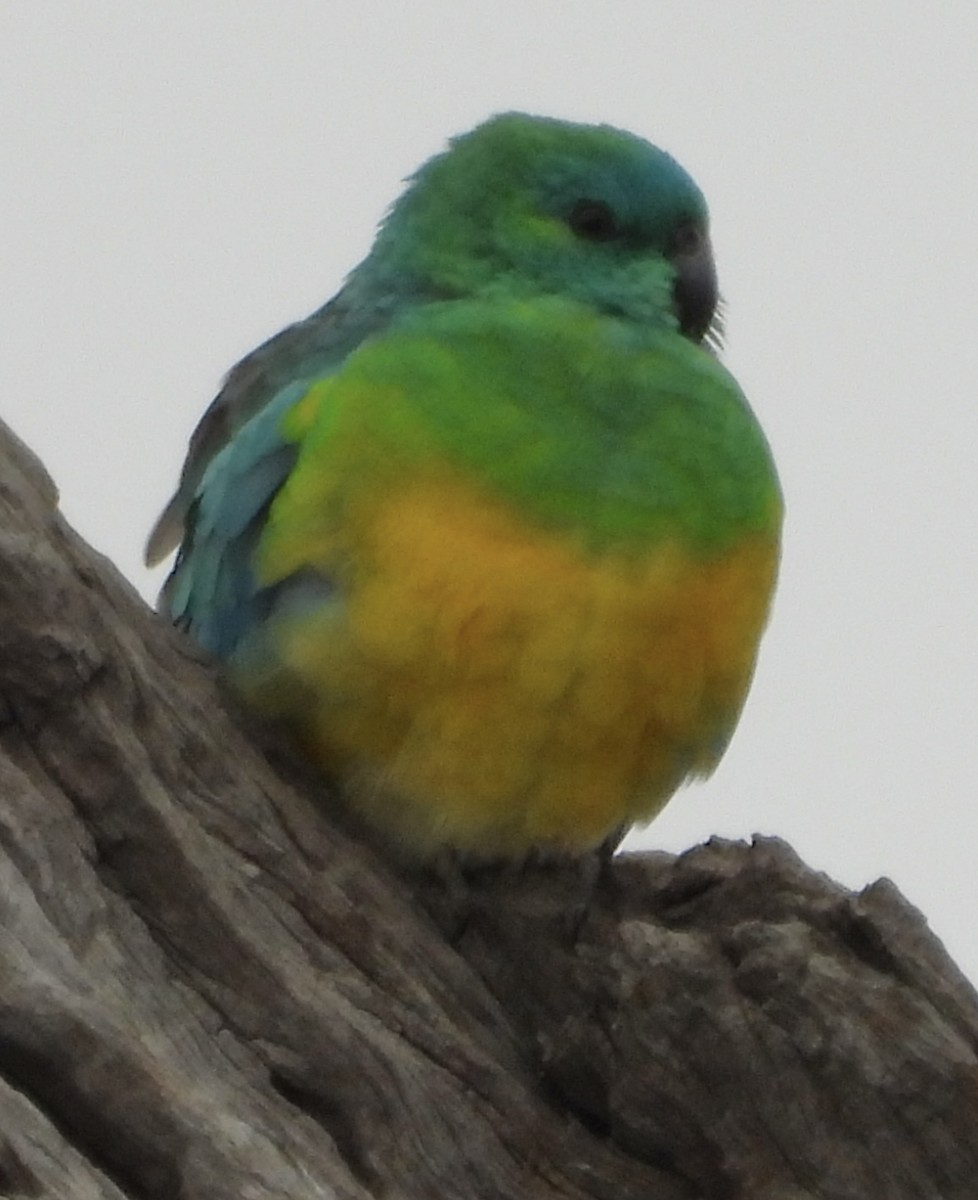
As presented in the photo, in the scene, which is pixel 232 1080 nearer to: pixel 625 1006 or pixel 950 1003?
pixel 625 1006

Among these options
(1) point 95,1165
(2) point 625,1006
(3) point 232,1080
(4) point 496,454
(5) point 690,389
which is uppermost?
(5) point 690,389

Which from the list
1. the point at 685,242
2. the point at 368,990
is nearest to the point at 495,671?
the point at 368,990

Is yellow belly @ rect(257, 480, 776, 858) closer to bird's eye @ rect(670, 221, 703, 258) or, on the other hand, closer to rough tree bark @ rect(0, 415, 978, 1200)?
rough tree bark @ rect(0, 415, 978, 1200)

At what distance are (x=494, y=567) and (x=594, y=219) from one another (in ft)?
3.54

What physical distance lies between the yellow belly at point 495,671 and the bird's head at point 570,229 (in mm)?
756

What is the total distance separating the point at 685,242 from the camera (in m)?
4.14

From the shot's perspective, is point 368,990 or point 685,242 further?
point 685,242

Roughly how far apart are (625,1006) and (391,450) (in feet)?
3.46

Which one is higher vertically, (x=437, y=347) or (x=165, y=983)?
(x=437, y=347)

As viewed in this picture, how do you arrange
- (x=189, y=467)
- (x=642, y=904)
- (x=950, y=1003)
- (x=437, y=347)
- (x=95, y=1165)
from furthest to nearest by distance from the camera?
1. (x=189, y=467)
2. (x=437, y=347)
3. (x=642, y=904)
4. (x=950, y=1003)
5. (x=95, y=1165)

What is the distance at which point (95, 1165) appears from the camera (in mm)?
2756

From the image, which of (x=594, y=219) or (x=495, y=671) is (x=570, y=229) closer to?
(x=594, y=219)

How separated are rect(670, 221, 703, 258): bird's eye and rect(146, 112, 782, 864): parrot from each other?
0.29m

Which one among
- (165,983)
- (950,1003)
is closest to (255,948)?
(165,983)
